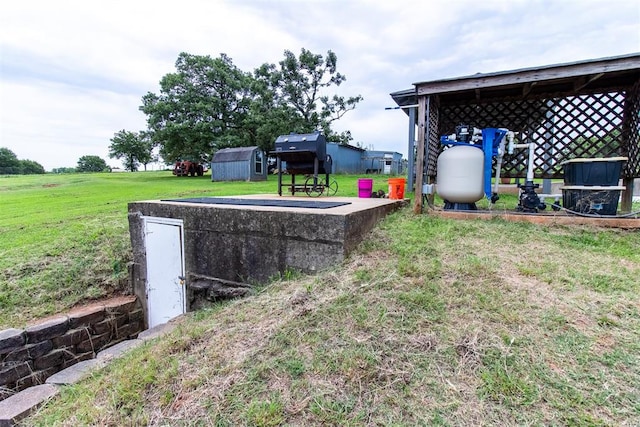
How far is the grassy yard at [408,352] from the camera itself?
4.06ft

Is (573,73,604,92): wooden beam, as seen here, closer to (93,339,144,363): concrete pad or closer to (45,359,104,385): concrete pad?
(93,339,144,363): concrete pad

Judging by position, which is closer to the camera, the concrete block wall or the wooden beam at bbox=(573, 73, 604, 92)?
the concrete block wall

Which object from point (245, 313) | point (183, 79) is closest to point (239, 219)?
point (245, 313)

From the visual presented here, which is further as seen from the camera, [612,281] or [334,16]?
[334,16]

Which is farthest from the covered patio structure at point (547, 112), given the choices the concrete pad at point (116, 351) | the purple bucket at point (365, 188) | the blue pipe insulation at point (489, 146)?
the concrete pad at point (116, 351)

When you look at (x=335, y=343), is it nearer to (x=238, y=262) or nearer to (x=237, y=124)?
(x=238, y=262)

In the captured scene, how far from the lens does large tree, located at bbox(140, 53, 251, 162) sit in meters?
18.8

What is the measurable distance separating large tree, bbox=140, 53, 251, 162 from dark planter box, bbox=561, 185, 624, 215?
58.9 feet

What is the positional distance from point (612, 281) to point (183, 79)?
73.6ft

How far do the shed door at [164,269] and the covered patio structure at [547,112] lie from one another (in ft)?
10.1

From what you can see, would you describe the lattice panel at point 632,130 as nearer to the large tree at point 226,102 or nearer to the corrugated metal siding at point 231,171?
the corrugated metal siding at point 231,171

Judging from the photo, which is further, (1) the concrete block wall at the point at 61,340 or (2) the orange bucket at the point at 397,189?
(2) the orange bucket at the point at 397,189

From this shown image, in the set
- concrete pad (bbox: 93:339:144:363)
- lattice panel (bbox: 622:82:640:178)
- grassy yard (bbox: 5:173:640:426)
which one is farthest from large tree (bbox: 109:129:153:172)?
lattice panel (bbox: 622:82:640:178)

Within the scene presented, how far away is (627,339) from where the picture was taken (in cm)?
148
